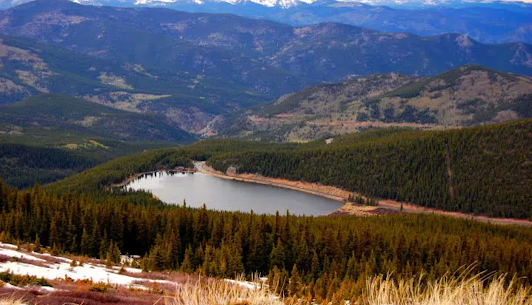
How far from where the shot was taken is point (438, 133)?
612 ft

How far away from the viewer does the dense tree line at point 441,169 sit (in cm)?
15288

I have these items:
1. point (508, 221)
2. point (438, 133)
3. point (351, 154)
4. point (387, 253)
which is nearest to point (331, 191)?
point (351, 154)

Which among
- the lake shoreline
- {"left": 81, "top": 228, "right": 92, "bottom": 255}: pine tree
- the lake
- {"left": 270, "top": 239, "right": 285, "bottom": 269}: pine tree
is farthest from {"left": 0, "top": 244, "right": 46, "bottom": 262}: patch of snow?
the lake shoreline

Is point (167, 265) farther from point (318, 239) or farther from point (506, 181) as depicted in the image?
point (506, 181)

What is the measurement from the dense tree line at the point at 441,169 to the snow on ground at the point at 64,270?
113697mm

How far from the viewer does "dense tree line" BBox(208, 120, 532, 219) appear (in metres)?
153

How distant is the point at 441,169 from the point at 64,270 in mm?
134616

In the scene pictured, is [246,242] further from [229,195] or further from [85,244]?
[229,195]

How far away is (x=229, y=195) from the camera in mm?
164750

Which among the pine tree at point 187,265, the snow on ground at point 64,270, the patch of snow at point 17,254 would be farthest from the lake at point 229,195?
the patch of snow at point 17,254

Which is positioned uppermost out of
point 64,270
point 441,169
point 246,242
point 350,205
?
point 441,169

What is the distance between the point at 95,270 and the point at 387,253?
43.2 m

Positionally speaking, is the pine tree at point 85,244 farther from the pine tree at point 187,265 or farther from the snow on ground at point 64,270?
the pine tree at point 187,265

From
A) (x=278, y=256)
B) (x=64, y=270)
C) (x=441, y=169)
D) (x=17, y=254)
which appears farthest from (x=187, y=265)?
(x=441, y=169)
